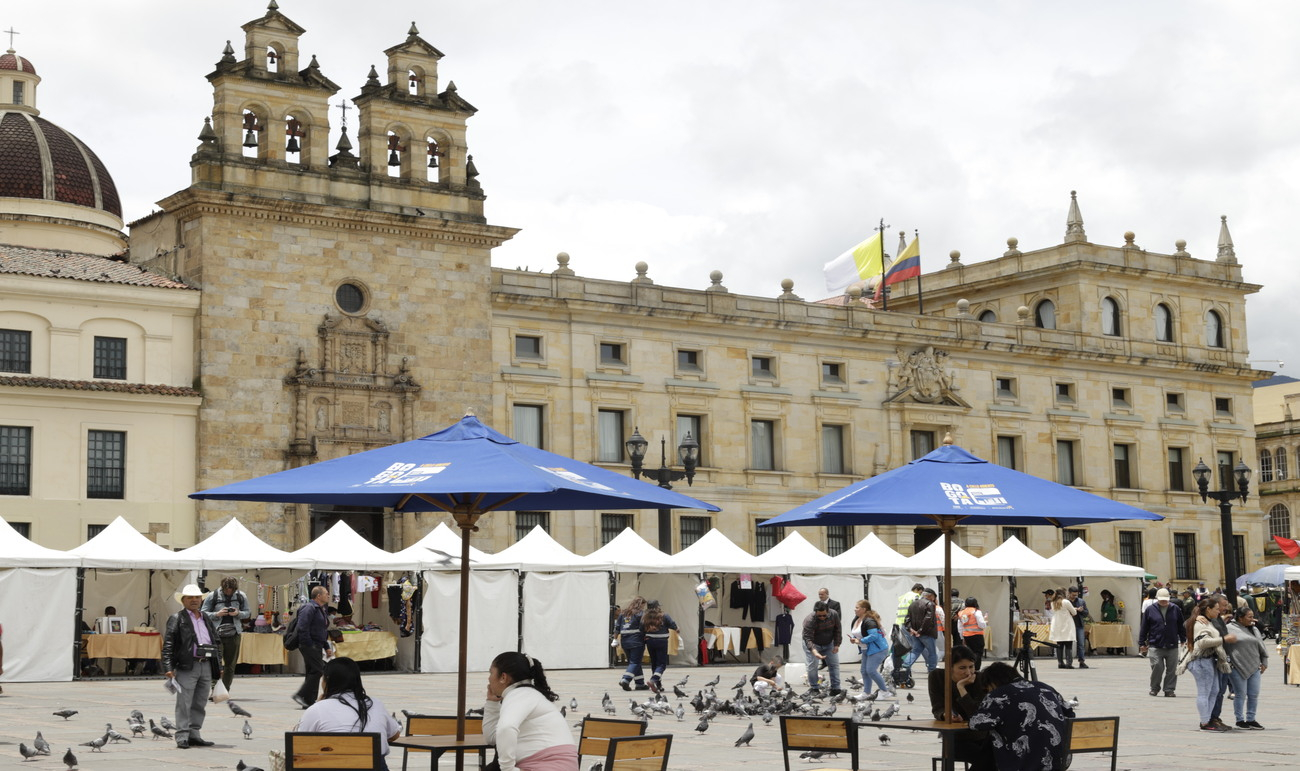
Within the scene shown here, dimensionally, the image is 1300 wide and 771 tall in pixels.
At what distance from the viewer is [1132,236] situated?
5875 centimetres

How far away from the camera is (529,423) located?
43938 millimetres

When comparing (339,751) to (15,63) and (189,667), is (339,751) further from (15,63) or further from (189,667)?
(15,63)

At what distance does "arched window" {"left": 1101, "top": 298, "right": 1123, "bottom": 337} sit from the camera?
56.4 m

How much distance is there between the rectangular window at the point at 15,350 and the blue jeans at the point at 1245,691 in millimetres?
27166

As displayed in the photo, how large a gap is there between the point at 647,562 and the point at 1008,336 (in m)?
24.2

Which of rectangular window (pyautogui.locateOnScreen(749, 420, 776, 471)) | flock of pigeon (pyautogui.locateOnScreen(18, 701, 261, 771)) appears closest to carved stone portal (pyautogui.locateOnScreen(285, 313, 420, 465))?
rectangular window (pyautogui.locateOnScreen(749, 420, 776, 471))

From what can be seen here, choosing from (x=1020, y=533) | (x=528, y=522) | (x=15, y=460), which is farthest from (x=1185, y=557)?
(x=15, y=460)

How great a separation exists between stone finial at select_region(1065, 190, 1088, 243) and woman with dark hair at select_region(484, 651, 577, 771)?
160 feet

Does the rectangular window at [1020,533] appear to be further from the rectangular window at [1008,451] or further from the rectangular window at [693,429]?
the rectangular window at [693,429]

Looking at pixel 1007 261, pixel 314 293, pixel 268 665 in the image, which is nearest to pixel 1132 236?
pixel 1007 261

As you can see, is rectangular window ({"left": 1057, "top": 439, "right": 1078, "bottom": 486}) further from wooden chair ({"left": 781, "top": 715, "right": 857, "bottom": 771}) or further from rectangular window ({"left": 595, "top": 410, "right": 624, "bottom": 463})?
wooden chair ({"left": 781, "top": 715, "right": 857, "bottom": 771})

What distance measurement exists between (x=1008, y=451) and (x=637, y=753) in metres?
43.6

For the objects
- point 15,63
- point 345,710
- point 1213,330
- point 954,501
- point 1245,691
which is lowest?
point 1245,691

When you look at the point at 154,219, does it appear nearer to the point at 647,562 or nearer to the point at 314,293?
the point at 314,293
